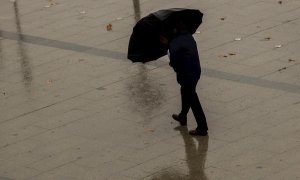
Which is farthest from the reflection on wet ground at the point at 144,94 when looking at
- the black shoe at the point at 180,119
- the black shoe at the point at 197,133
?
the black shoe at the point at 197,133

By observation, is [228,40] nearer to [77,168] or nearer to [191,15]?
[191,15]

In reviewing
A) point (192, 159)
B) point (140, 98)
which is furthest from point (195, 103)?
point (140, 98)

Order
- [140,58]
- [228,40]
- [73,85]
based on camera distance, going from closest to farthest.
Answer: [140,58] → [73,85] → [228,40]

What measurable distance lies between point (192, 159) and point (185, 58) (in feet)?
4.51

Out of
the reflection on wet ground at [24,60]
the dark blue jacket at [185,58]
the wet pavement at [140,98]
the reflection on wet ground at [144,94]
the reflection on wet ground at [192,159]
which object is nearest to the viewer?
the reflection on wet ground at [192,159]

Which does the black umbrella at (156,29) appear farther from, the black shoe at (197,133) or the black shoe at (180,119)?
the black shoe at (197,133)

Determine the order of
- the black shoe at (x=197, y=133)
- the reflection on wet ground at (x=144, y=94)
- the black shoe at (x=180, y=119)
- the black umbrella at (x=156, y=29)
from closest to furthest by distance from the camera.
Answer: the black umbrella at (x=156, y=29) < the black shoe at (x=197, y=133) < the black shoe at (x=180, y=119) < the reflection on wet ground at (x=144, y=94)

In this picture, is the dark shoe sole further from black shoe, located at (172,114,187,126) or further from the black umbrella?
the black umbrella

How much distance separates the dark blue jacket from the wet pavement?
944mm

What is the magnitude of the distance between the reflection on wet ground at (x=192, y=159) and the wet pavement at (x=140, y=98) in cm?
1

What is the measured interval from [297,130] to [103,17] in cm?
715

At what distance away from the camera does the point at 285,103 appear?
45.1 feet

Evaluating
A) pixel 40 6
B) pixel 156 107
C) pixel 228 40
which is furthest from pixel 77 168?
pixel 40 6

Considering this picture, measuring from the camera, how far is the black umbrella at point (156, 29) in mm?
12805
